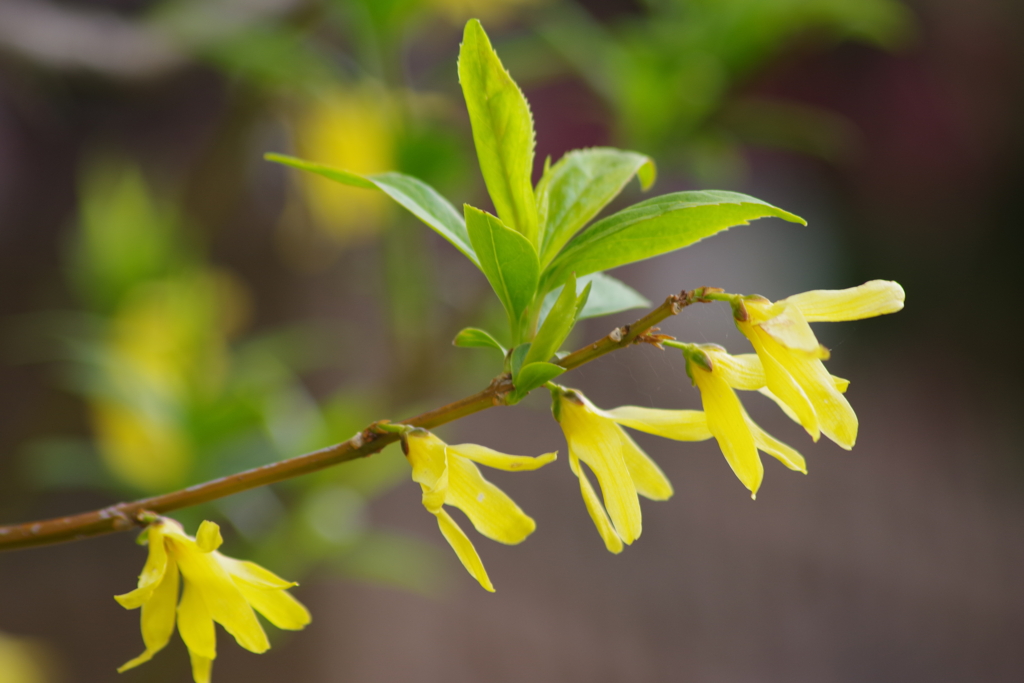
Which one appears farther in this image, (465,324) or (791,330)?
(465,324)

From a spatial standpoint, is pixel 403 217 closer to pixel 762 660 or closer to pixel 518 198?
pixel 518 198

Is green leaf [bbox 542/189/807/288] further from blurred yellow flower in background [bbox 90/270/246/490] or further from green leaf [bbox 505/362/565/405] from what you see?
blurred yellow flower in background [bbox 90/270/246/490]

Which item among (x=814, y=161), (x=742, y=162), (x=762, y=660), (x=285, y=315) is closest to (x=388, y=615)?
(x=285, y=315)

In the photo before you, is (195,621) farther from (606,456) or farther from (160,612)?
(606,456)

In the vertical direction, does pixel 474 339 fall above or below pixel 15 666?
above

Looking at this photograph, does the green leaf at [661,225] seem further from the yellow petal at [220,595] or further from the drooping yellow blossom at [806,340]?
the yellow petal at [220,595]

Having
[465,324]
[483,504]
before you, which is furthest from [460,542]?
[465,324]

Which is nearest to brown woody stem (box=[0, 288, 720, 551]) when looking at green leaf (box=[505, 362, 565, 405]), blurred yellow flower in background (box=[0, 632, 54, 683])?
green leaf (box=[505, 362, 565, 405])

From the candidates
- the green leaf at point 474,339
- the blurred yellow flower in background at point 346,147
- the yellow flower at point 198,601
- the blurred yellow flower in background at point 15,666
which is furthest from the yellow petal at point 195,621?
the blurred yellow flower in background at point 15,666
